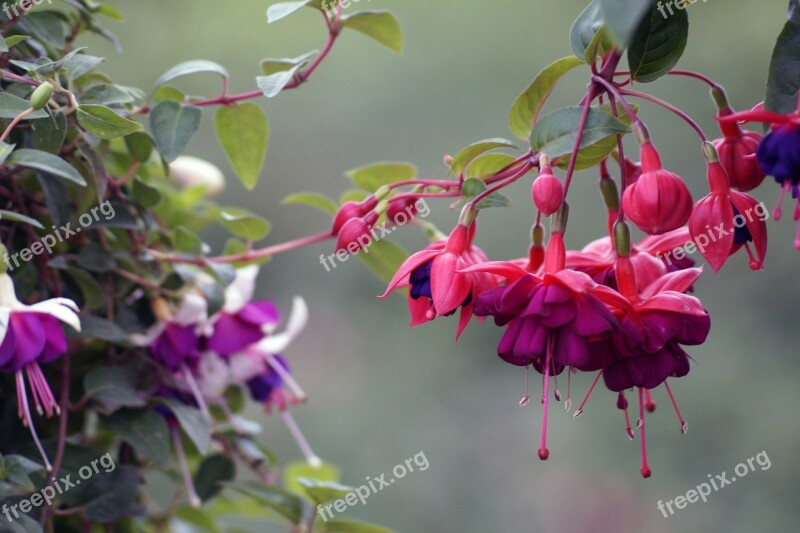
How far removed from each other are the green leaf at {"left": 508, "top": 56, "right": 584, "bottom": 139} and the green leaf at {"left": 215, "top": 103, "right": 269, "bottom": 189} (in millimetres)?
232

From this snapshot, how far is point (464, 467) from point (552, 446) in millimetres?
226

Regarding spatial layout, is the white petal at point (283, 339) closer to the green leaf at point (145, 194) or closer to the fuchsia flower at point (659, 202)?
the green leaf at point (145, 194)

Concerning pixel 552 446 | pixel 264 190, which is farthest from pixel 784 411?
pixel 264 190

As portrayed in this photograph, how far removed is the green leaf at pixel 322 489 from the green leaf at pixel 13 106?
0.34 metres

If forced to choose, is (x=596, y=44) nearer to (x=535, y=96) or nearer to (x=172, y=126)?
(x=535, y=96)

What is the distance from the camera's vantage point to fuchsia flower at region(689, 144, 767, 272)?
0.45 metres

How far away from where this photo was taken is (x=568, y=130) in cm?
47

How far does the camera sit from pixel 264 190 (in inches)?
96.6

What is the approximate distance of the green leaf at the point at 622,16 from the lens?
12.8 inches

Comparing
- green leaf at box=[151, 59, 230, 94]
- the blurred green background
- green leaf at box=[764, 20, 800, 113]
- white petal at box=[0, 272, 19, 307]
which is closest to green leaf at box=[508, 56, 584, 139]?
green leaf at box=[764, 20, 800, 113]

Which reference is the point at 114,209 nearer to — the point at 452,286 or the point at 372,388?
the point at 452,286
